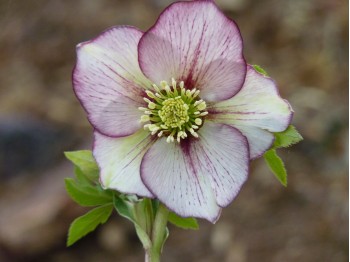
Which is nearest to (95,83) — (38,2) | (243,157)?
(243,157)

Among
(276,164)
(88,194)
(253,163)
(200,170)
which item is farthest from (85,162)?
(253,163)

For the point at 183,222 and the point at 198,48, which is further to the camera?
the point at 183,222

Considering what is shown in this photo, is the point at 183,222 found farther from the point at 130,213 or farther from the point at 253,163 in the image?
the point at 253,163

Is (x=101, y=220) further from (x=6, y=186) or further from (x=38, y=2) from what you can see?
(x=38, y=2)

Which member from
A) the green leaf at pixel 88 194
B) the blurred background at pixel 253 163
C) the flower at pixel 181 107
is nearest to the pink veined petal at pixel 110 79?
the flower at pixel 181 107

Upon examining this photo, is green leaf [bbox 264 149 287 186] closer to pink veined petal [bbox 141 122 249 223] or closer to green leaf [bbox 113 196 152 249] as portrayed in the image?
pink veined petal [bbox 141 122 249 223]

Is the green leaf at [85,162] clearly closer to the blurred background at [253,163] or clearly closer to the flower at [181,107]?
the flower at [181,107]
